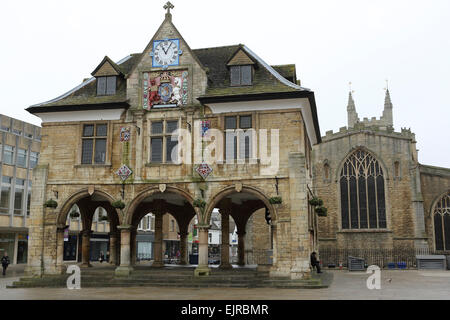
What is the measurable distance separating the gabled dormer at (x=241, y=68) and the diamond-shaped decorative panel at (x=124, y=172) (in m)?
6.40

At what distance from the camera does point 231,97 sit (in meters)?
22.1

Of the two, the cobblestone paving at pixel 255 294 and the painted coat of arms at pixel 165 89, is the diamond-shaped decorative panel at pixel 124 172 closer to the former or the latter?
→ the painted coat of arms at pixel 165 89

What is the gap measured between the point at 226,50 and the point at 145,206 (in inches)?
394

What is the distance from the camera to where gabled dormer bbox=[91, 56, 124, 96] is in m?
24.5

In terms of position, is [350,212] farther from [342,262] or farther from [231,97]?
[231,97]

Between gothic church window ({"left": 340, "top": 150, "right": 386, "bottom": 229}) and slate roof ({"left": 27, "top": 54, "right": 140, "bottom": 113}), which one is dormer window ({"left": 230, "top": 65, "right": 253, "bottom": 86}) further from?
gothic church window ({"left": 340, "top": 150, "right": 386, "bottom": 229})

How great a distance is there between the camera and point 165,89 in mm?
23391

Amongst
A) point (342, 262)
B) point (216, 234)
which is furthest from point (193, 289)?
point (216, 234)

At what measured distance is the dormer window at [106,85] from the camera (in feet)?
80.4

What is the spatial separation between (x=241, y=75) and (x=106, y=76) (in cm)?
703

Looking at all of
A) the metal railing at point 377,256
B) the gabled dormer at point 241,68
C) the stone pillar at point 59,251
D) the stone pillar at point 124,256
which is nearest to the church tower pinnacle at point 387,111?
the metal railing at point 377,256

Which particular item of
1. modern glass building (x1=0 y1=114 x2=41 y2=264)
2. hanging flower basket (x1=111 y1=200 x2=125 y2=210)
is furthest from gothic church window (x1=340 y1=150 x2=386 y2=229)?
modern glass building (x1=0 y1=114 x2=41 y2=264)

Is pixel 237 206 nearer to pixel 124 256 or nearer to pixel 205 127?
pixel 205 127

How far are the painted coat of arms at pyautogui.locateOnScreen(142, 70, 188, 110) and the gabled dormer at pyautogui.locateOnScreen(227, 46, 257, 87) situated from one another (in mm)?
2269
